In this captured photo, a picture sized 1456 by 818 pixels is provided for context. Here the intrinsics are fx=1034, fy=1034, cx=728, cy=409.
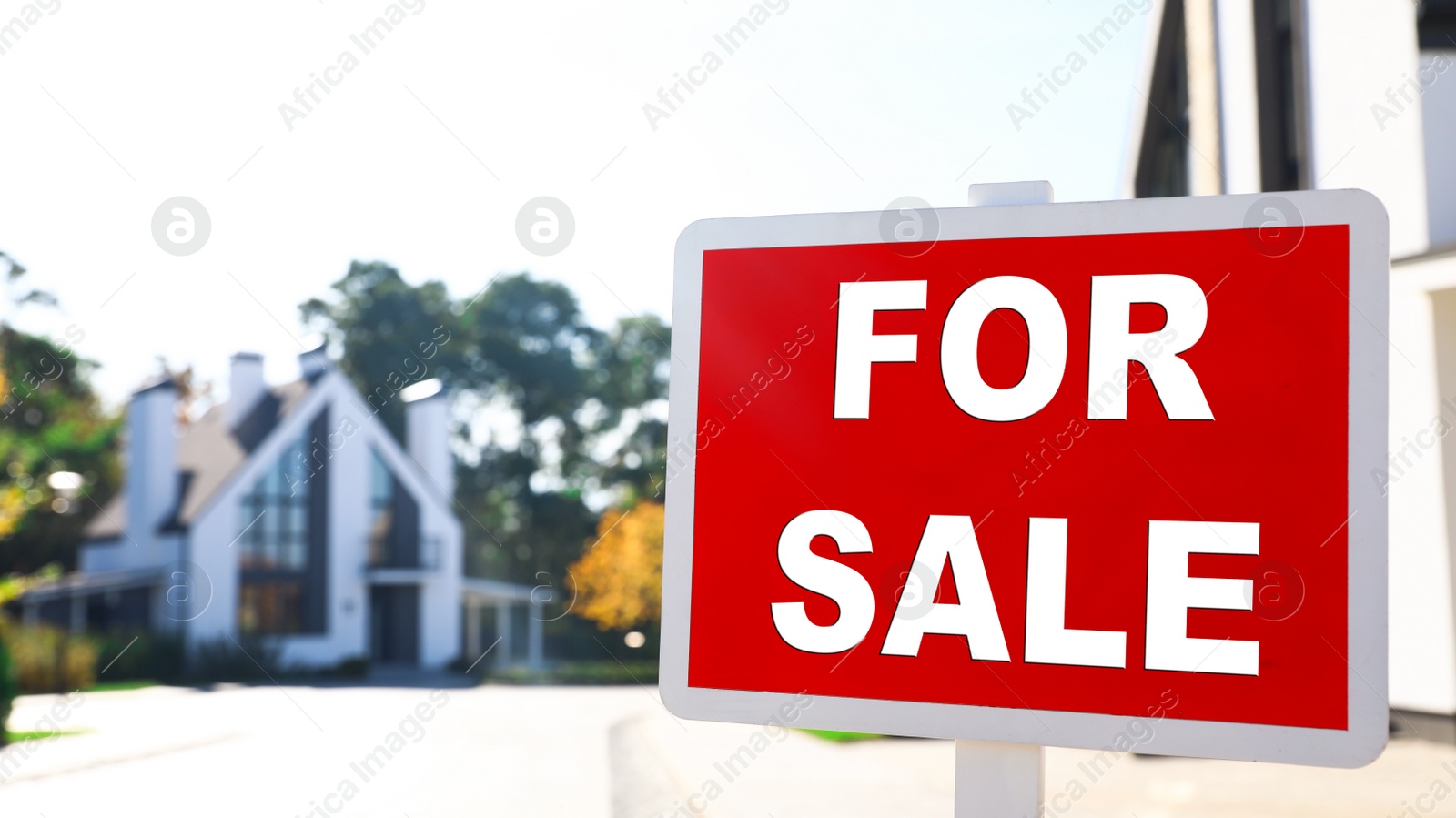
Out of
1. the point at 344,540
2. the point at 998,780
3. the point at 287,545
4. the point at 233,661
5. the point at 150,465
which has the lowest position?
the point at 233,661

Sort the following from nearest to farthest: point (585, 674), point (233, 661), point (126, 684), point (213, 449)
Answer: point (126, 684) → point (233, 661) → point (585, 674) → point (213, 449)

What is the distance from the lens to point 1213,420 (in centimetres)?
135

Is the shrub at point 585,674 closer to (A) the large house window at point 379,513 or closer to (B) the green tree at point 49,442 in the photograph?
(A) the large house window at point 379,513

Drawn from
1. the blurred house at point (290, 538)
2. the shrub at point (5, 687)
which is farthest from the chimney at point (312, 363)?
the shrub at point (5, 687)

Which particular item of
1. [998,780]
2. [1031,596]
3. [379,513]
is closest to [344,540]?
[379,513]

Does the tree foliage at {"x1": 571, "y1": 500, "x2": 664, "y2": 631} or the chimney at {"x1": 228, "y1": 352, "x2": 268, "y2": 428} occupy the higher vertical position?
the chimney at {"x1": 228, "y1": 352, "x2": 268, "y2": 428}

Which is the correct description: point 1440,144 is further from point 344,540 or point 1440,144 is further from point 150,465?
point 150,465

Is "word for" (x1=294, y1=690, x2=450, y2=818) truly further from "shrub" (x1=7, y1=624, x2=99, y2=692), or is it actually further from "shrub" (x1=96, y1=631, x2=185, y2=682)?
"shrub" (x1=96, y1=631, x2=185, y2=682)

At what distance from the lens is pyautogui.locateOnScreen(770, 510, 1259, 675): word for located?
52.1 inches

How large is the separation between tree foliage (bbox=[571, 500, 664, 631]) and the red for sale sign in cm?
3258

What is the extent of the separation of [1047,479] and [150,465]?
1570 inches

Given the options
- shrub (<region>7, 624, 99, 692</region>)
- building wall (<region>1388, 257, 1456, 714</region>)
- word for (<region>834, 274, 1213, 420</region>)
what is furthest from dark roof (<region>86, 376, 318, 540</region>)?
word for (<region>834, 274, 1213, 420</region>)

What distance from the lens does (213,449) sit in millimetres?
37344

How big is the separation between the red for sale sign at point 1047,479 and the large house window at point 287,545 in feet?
121
